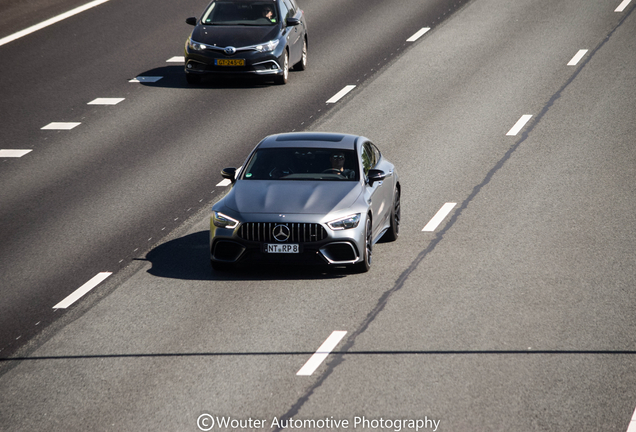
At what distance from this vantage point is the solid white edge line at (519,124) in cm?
1944

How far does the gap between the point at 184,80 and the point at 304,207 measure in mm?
12333

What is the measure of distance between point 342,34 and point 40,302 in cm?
1746

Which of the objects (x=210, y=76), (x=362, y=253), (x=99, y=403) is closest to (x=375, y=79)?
(x=210, y=76)

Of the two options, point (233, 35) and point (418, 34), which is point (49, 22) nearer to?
point (233, 35)

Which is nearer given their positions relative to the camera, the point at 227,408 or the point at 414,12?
the point at 227,408

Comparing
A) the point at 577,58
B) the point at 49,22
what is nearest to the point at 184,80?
the point at 49,22

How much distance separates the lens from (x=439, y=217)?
14555 mm

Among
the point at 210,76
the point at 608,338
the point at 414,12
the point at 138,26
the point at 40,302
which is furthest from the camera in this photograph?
the point at 414,12

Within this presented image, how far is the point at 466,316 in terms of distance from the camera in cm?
1044

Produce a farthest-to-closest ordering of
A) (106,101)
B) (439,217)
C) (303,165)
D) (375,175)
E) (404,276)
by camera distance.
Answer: (106,101)
(439,217)
(303,165)
(375,175)
(404,276)

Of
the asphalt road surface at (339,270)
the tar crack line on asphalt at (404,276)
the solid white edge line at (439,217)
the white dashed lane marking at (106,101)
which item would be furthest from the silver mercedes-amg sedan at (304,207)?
the white dashed lane marking at (106,101)

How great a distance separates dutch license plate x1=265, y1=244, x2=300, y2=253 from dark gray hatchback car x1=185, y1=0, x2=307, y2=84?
1121 centimetres

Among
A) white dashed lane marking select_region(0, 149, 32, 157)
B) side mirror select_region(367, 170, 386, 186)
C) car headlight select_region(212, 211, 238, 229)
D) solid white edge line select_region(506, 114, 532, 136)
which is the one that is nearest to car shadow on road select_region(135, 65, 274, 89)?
white dashed lane marking select_region(0, 149, 32, 157)

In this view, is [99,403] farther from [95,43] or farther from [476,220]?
[95,43]
